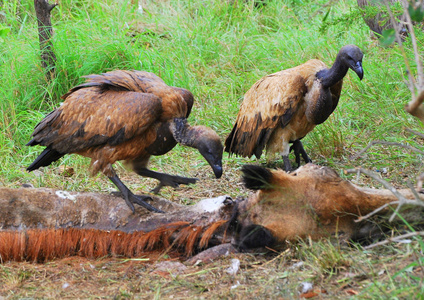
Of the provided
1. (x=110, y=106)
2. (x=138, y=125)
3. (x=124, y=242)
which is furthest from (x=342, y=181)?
(x=110, y=106)

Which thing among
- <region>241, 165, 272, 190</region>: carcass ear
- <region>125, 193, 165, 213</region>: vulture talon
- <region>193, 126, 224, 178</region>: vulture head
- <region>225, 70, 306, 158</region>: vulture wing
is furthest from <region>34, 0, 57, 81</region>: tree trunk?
<region>241, 165, 272, 190</region>: carcass ear

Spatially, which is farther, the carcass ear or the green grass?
the carcass ear

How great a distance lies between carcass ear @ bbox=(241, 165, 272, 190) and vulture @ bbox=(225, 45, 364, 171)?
1933mm

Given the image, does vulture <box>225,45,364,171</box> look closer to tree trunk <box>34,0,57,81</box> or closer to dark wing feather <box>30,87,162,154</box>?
dark wing feather <box>30,87,162,154</box>

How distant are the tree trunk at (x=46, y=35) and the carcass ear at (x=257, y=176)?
12.0ft

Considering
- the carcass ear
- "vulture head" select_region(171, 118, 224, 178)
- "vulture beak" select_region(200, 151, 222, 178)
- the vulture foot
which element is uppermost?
the carcass ear

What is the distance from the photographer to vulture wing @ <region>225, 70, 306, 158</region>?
15.9 ft

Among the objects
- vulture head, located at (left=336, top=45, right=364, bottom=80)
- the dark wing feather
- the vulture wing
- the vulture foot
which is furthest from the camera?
the vulture wing

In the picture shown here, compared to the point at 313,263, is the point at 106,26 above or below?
above

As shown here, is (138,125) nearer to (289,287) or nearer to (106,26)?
(289,287)

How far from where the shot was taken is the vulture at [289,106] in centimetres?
473

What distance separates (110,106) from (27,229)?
1.18m

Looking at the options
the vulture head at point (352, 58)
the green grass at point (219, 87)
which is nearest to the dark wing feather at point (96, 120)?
the green grass at point (219, 87)

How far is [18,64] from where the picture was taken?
20.1 ft
